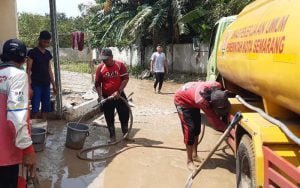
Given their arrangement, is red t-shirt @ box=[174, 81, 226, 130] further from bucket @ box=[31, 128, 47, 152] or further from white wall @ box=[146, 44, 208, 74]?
white wall @ box=[146, 44, 208, 74]

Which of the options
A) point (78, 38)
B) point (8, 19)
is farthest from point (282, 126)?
point (78, 38)

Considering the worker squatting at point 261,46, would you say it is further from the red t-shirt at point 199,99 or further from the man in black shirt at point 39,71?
the man in black shirt at point 39,71

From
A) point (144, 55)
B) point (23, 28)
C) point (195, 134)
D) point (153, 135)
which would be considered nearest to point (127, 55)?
point (144, 55)

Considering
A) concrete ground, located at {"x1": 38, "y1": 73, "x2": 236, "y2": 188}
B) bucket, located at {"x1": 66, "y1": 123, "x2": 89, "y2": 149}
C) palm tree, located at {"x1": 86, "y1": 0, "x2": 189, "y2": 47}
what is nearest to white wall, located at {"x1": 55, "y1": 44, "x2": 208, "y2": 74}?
palm tree, located at {"x1": 86, "y1": 0, "x2": 189, "y2": 47}

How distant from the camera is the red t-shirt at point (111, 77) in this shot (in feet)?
25.3

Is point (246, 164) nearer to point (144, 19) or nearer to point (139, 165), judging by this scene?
point (139, 165)

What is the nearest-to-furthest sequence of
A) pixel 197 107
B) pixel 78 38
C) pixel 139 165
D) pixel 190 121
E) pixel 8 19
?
pixel 197 107
pixel 190 121
pixel 139 165
pixel 8 19
pixel 78 38

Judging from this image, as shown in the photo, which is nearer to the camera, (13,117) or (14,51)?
(13,117)

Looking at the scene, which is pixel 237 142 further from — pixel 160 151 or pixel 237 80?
pixel 160 151

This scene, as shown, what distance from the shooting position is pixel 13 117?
3.34 m

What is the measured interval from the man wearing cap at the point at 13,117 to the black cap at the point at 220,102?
245cm

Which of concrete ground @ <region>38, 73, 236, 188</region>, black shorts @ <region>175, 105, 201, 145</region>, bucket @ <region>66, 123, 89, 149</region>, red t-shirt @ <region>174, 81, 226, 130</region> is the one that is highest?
red t-shirt @ <region>174, 81, 226, 130</region>

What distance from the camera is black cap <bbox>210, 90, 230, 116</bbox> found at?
17.1ft

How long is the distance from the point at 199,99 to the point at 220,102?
448 millimetres
